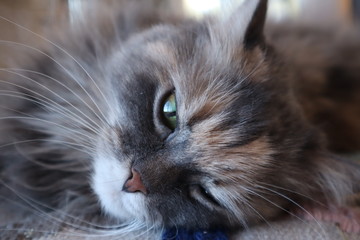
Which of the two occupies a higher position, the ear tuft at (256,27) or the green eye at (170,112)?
the ear tuft at (256,27)

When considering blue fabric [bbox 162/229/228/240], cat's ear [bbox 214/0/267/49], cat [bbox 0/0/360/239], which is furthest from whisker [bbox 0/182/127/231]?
cat's ear [bbox 214/0/267/49]

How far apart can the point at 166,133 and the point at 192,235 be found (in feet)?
0.86

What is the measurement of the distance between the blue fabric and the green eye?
0.86 ft

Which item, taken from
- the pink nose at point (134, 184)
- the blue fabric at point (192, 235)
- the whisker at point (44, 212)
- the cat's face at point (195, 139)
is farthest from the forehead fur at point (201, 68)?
the whisker at point (44, 212)

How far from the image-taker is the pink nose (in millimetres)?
919

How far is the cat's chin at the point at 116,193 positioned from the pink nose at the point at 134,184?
0.04 feet

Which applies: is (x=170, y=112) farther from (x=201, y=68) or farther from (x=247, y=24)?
(x=247, y=24)

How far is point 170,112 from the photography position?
3.28ft

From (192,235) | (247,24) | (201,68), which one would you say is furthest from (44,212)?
(247,24)

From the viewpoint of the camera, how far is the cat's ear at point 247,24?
1079 mm

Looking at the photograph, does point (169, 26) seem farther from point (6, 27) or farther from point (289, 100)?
point (6, 27)

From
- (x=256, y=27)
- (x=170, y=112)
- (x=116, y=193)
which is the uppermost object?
(x=256, y=27)

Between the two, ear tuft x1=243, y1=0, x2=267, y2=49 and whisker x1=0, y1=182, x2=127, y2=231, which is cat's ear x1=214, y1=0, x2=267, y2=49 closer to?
ear tuft x1=243, y1=0, x2=267, y2=49

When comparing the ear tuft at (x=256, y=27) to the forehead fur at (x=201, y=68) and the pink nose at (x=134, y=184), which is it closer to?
the forehead fur at (x=201, y=68)
